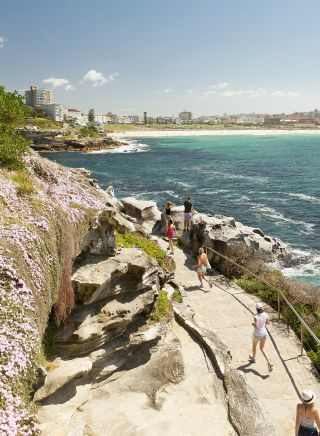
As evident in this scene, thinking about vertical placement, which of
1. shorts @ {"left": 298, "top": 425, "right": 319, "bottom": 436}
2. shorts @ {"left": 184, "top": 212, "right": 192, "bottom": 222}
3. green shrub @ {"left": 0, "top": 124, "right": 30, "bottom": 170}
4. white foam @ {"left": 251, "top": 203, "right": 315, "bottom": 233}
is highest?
green shrub @ {"left": 0, "top": 124, "right": 30, "bottom": 170}

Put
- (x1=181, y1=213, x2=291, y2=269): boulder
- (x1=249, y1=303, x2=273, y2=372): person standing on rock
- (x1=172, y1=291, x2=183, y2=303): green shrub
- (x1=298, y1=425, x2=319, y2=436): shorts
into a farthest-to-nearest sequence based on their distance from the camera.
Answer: (x1=181, y1=213, x2=291, y2=269): boulder
(x1=172, y1=291, x2=183, y2=303): green shrub
(x1=249, y1=303, x2=273, y2=372): person standing on rock
(x1=298, y1=425, x2=319, y2=436): shorts

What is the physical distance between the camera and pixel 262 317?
43.5 feet

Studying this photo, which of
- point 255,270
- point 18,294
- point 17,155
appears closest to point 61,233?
point 18,294

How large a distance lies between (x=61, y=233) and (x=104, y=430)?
5249 mm

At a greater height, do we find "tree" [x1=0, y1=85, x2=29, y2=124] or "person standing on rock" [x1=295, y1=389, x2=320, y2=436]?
"tree" [x1=0, y1=85, x2=29, y2=124]

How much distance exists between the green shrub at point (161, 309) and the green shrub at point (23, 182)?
559 cm

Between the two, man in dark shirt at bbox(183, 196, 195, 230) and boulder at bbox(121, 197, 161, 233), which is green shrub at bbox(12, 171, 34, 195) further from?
boulder at bbox(121, 197, 161, 233)

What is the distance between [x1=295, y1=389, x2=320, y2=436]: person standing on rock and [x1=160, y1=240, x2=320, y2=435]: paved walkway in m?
2.17

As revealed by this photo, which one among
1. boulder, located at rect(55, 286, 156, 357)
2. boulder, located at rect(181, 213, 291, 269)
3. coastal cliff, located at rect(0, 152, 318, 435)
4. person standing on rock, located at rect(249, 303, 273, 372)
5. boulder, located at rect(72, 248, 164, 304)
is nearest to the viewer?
coastal cliff, located at rect(0, 152, 318, 435)

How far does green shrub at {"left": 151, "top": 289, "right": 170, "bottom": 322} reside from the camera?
13250 mm

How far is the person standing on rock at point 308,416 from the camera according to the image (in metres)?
8.54

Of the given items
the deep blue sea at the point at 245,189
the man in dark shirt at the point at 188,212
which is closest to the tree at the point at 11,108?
the man in dark shirt at the point at 188,212

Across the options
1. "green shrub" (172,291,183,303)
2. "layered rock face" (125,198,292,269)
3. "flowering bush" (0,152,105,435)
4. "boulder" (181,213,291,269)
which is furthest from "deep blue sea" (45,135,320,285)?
"flowering bush" (0,152,105,435)

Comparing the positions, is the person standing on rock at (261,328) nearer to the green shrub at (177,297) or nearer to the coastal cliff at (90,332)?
the coastal cliff at (90,332)
